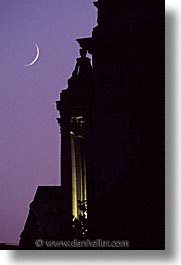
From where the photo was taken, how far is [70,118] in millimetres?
2842

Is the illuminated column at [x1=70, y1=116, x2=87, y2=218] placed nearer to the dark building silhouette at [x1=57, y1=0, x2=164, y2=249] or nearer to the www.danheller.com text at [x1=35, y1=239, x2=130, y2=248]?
the dark building silhouette at [x1=57, y1=0, x2=164, y2=249]

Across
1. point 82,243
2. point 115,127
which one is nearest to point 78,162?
point 115,127

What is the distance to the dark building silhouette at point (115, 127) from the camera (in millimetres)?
2781

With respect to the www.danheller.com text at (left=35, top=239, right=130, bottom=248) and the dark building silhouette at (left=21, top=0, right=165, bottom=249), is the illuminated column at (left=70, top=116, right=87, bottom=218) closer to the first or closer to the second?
the dark building silhouette at (left=21, top=0, right=165, bottom=249)

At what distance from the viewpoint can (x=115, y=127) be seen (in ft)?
9.24

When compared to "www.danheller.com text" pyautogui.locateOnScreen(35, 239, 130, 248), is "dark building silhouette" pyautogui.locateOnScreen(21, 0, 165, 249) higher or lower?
higher

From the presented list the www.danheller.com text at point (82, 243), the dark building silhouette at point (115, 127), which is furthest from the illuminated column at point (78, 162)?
the www.danheller.com text at point (82, 243)

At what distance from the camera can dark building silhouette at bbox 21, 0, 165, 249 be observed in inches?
109

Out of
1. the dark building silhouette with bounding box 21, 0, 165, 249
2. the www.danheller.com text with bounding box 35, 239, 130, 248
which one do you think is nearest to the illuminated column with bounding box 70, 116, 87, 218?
the dark building silhouette with bounding box 21, 0, 165, 249

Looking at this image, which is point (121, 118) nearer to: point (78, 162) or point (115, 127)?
point (115, 127)

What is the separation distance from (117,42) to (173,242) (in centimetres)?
90

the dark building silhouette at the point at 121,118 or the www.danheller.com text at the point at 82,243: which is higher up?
the dark building silhouette at the point at 121,118

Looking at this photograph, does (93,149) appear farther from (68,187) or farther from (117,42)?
(117,42)

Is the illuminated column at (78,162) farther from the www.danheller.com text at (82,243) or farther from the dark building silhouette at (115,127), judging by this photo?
the www.danheller.com text at (82,243)
